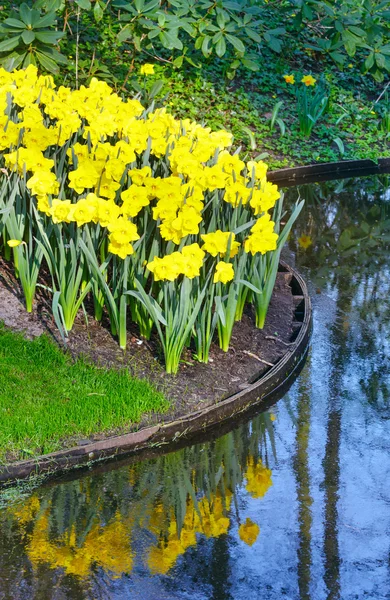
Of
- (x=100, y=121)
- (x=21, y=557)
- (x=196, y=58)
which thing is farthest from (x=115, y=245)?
(x=196, y=58)

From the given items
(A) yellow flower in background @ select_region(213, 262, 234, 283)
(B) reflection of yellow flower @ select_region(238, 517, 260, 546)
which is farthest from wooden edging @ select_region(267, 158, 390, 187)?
(B) reflection of yellow flower @ select_region(238, 517, 260, 546)

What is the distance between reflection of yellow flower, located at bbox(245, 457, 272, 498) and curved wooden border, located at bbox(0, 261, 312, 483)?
0.39 metres

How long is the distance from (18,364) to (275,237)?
4.97ft

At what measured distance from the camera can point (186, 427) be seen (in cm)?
435

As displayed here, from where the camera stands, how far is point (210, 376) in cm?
466

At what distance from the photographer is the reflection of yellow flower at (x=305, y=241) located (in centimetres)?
713

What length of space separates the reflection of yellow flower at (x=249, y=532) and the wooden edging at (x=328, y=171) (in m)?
5.76

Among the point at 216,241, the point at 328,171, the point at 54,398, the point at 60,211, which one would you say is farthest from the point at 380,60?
the point at 54,398

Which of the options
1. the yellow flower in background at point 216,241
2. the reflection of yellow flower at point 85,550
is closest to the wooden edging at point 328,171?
the yellow flower in background at point 216,241

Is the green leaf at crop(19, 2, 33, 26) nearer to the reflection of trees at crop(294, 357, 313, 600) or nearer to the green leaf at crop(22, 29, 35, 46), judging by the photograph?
the green leaf at crop(22, 29, 35, 46)

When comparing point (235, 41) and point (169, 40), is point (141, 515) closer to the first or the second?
point (169, 40)

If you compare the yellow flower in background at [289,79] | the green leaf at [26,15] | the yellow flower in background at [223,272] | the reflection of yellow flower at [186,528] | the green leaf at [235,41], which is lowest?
the reflection of yellow flower at [186,528]

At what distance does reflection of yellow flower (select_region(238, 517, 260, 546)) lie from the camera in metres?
3.45

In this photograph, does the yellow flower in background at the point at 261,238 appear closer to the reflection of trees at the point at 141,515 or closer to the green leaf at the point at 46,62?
the reflection of trees at the point at 141,515
